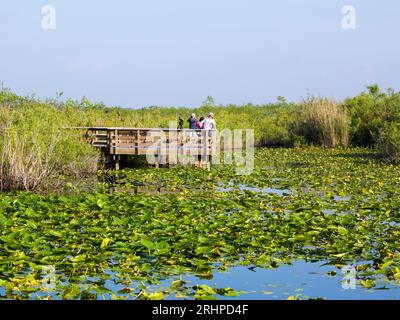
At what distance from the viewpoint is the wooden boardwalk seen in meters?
20.7

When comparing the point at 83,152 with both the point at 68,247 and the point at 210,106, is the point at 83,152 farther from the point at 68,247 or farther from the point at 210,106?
the point at 210,106

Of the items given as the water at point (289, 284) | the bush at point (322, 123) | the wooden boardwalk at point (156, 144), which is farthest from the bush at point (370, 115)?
the water at point (289, 284)

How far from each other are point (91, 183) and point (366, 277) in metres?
10.5

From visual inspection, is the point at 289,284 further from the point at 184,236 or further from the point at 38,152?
the point at 38,152

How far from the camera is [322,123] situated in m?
30.6

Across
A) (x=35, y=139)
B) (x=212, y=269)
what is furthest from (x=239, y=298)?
(x=35, y=139)

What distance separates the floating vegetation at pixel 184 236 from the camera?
7207 mm

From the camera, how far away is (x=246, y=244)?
29.8 feet

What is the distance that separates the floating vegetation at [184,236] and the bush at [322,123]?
14076 millimetres

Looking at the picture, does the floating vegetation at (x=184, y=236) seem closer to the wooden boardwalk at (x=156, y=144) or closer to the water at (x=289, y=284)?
the water at (x=289, y=284)

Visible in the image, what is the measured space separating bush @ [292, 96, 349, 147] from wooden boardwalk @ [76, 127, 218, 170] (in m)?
9.94

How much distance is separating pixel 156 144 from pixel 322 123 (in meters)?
11.9

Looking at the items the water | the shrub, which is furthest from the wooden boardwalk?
the water

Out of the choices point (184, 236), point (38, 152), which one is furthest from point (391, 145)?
point (184, 236)
